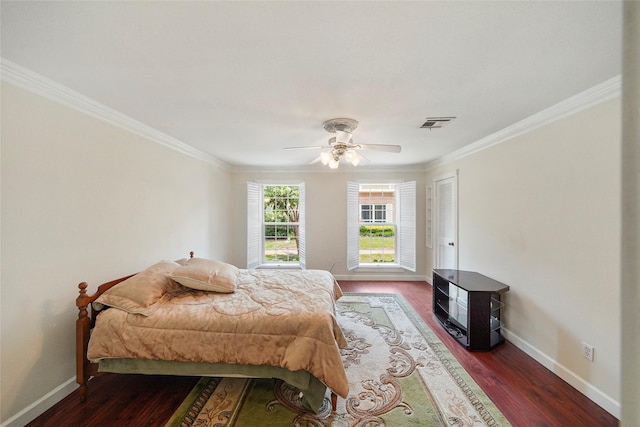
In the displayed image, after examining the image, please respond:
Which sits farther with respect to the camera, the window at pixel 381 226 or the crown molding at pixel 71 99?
the window at pixel 381 226

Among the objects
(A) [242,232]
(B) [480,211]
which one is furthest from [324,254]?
(B) [480,211]

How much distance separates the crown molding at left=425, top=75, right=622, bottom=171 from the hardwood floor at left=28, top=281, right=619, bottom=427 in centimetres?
226

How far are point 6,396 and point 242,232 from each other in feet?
11.8

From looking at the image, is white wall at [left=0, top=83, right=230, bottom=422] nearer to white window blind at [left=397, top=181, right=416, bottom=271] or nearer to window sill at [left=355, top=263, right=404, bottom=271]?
window sill at [left=355, top=263, right=404, bottom=271]

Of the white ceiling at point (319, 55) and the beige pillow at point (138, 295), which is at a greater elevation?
the white ceiling at point (319, 55)

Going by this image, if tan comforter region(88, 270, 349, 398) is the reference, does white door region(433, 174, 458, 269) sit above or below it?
above

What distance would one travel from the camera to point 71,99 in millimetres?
2076

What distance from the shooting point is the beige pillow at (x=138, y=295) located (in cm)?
207

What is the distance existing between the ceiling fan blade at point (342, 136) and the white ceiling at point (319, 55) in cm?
17

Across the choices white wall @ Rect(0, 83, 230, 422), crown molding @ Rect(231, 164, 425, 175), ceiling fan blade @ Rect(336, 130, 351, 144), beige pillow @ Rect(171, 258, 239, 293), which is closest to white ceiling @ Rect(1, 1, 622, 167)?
ceiling fan blade @ Rect(336, 130, 351, 144)

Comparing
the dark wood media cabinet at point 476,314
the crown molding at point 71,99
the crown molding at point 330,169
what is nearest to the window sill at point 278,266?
the crown molding at point 330,169

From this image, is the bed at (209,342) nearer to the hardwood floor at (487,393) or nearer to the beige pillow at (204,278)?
the hardwood floor at (487,393)

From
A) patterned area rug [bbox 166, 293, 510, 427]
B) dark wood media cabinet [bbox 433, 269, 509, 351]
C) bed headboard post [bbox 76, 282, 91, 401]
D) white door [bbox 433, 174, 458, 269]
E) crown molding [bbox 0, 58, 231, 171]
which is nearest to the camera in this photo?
crown molding [bbox 0, 58, 231, 171]

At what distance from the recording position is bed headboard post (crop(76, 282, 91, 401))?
1.99 m
